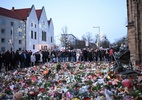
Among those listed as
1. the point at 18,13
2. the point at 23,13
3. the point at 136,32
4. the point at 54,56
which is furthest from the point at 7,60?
the point at 18,13

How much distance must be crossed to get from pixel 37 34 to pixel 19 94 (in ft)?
205

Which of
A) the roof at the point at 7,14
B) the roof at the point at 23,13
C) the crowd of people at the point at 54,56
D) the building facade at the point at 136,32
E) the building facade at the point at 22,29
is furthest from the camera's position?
the roof at the point at 23,13

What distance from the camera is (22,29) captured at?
62.1 metres

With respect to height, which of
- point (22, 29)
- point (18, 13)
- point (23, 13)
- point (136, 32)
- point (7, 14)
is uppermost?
point (18, 13)

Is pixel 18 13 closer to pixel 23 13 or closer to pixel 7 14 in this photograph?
pixel 23 13

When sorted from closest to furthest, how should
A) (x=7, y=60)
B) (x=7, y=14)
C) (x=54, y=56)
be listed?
1. (x=7, y=60)
2. (x=54, y=56)
3. (x=7, y=14)

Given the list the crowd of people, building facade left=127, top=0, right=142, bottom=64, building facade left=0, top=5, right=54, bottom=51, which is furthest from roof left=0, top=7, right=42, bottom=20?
building facade left=127, top=0, right=142, bottom=64

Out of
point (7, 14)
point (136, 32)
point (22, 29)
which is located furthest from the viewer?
point (22, 29)

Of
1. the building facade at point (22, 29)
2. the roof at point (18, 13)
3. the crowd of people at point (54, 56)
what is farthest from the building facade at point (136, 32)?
the roof at point (18, 13)

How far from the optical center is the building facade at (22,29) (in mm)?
58406

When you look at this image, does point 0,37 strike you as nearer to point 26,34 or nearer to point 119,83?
point 26,34

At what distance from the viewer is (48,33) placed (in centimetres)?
7612

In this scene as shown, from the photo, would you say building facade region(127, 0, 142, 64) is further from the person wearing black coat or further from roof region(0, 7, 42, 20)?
roof region(0, 7, 42, 20)

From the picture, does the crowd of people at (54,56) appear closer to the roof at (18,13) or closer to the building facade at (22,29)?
the building facade at (22,29)
